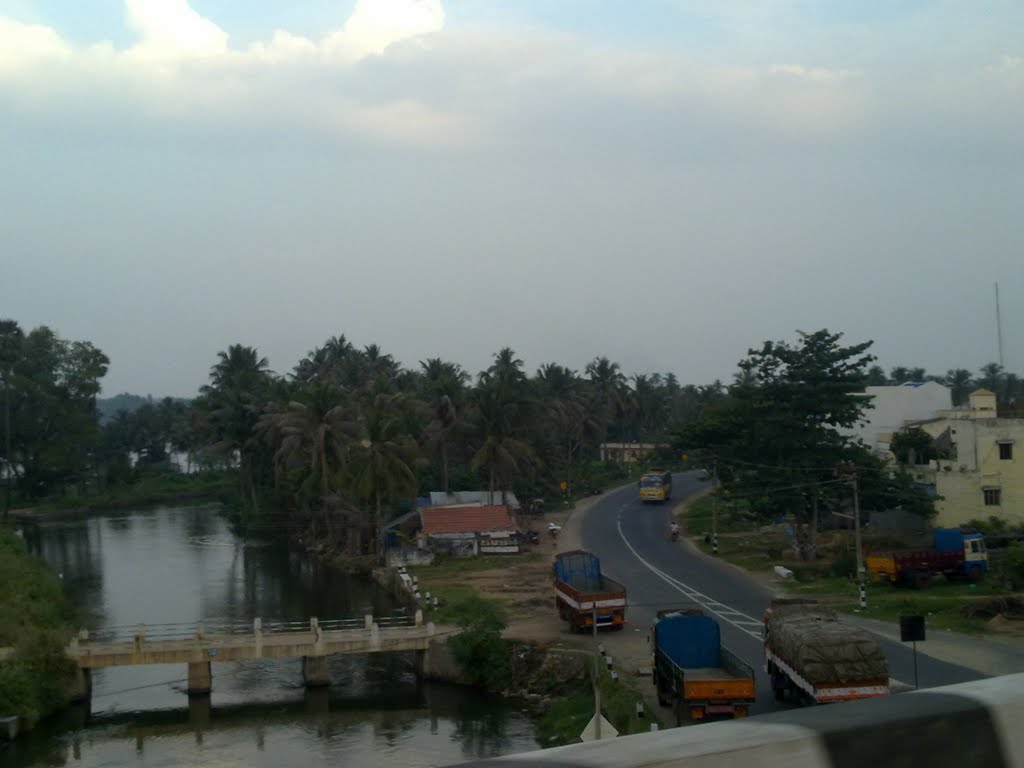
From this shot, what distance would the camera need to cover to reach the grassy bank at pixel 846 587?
30.1 metres

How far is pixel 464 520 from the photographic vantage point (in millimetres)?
51625

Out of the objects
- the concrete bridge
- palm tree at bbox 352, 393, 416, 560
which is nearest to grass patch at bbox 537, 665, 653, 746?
the concrete bridge

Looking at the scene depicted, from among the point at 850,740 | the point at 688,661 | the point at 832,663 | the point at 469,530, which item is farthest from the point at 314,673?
the point at 850,740

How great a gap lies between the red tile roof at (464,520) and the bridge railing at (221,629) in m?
11.7

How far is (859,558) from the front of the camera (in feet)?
110

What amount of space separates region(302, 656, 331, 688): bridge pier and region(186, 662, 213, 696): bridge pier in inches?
105

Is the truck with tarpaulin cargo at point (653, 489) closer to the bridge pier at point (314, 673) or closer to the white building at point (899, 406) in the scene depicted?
the white building at point (899, 406)

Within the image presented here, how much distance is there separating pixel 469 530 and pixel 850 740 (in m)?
47.2

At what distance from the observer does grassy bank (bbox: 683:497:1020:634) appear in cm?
3009

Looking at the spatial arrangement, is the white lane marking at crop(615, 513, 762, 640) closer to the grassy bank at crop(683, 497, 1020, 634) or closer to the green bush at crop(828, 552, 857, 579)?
the grassy bank at crop(683, 497, 1020, 634)

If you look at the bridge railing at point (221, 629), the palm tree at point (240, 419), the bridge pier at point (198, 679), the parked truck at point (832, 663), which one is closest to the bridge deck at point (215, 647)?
the bridge railing at point (221, 629)

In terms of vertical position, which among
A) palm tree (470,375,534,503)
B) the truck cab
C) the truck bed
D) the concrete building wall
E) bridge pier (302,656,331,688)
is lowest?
bridge pier (302,656,331,688)

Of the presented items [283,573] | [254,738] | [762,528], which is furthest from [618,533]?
[254,738]

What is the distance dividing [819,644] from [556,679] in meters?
9.47
